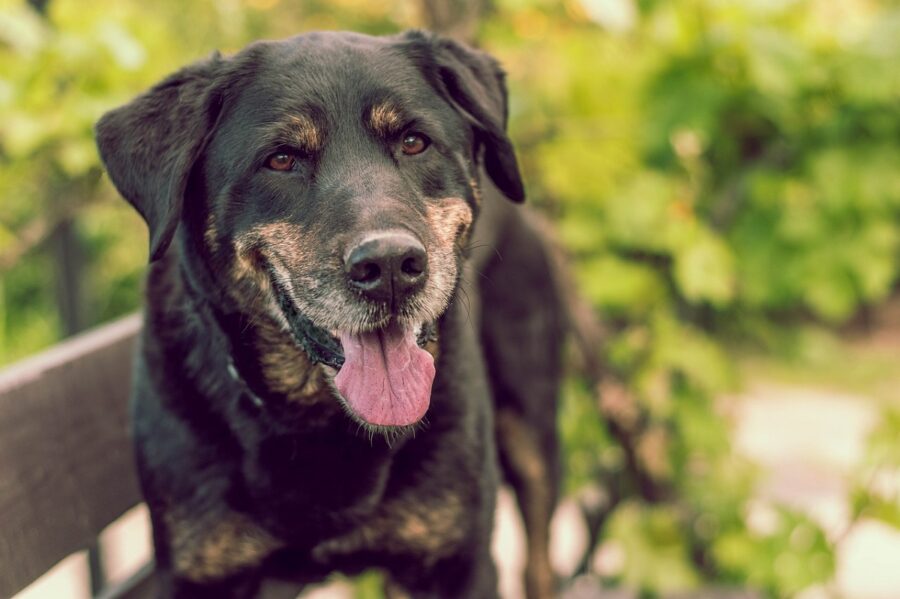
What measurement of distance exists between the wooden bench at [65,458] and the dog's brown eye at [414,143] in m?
0.98

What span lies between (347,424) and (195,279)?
48 centimetres

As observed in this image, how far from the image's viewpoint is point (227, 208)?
226cm

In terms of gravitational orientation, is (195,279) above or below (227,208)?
below

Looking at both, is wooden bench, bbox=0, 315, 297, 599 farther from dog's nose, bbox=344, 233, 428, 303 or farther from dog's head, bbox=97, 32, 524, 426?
dog's nose, bbox=344, 233, 428, 303

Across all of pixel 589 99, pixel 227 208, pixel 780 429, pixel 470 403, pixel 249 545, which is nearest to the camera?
pixel 227 208

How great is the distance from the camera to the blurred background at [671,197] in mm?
3465

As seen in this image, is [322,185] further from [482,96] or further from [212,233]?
[482,96]

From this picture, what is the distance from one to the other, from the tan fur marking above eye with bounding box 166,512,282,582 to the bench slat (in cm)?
29

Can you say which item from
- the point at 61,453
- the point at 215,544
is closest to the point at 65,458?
the point at 61,453

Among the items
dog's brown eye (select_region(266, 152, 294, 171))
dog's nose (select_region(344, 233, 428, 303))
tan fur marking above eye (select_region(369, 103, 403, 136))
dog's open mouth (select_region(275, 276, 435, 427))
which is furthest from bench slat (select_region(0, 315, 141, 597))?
tan fur marking above eye (select_region(369, 103, 403, 136))

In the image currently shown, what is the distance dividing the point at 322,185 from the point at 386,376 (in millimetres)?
411

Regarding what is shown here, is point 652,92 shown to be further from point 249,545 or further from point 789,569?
point 249,545

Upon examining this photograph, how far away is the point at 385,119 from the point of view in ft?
7.52

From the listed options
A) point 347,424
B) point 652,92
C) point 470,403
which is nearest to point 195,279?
point 347,424
